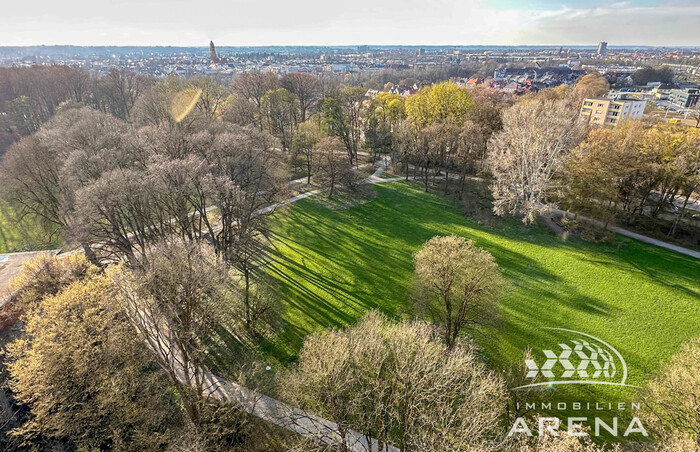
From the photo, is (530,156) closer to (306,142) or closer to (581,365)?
(581,365)

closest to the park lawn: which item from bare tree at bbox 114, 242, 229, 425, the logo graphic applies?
the logo graphic

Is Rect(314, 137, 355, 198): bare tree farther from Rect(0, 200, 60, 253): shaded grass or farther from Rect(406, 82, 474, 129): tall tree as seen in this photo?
Rect(0, 200, 60, 253): shaded grass

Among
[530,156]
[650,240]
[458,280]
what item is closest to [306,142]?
[530,156]

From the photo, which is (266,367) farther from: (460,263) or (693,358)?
(693,358)

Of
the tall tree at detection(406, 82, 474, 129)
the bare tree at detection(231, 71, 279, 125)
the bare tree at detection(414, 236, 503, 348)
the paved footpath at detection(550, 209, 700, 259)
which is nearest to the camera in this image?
the bare tree at detection(414, 236, 503, 348)

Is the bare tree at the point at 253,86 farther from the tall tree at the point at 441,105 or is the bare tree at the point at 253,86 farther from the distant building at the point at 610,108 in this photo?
the distant building at the point at 610,108

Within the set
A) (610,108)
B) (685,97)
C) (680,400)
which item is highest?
(685,97)

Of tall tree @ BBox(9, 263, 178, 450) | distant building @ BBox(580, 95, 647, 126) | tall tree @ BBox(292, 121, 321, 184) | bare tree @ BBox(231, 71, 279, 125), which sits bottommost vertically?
tall tree @ BBox(9, 263, 178, 450)
